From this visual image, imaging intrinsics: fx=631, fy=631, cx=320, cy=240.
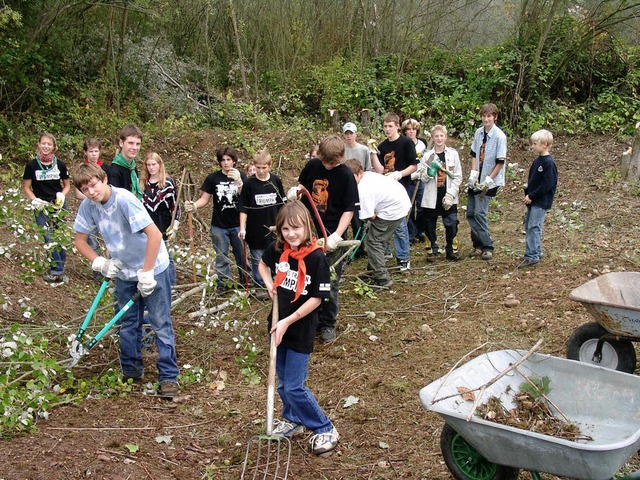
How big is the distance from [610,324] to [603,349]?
1.26 ft

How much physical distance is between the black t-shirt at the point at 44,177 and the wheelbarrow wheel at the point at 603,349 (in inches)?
235

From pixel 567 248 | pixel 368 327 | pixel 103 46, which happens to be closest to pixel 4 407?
pixel 368 327

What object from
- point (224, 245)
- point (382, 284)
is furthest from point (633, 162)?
point (224, 245)

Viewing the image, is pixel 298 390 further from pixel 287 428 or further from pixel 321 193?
pixel 321 193

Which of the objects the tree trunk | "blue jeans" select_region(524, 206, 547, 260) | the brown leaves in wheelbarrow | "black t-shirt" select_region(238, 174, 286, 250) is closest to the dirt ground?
"blue jeans" select_region(524, 206, 547, 260)

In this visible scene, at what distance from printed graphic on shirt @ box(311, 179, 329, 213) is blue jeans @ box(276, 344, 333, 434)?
197 cm

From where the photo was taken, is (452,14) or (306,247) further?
(452,14)

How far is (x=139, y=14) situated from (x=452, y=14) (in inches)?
309

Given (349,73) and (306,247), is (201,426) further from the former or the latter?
(349,73)

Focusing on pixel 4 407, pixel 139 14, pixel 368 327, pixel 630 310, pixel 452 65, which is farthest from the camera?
pixel 452 65

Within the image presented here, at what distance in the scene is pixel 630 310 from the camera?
14.1ft

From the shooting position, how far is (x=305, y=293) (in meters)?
3.95

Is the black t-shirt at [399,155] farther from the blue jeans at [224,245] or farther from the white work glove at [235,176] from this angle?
the blue jeans at [224,245]

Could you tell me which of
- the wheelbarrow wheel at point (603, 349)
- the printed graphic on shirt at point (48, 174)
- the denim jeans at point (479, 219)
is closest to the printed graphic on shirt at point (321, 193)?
the wheelbarrow wheel at point (603, 349)
